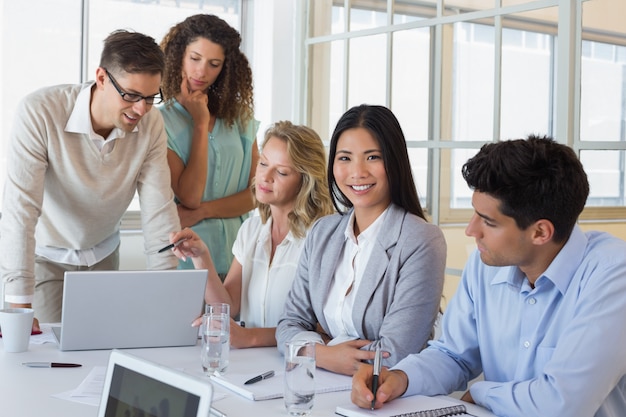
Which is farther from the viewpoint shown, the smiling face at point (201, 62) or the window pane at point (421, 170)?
the window pane at point (421, 170)

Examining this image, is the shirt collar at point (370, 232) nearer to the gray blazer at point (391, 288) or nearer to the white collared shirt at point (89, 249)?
the gray blazer at point (391, 288)

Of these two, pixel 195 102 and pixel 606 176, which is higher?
pixel 195 102

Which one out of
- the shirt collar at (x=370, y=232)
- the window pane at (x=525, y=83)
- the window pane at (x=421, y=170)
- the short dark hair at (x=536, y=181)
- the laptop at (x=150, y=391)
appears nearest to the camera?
the laptop at (x=150, y=391)

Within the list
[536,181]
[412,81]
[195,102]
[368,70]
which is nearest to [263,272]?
[195,102]

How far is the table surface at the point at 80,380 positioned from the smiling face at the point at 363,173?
47cm

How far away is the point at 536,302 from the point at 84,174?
5.06ft

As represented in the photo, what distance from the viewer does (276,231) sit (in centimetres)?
258

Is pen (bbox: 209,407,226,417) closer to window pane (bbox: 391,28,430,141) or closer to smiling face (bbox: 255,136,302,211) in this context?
smiling face (bbox: 255,136,302,211)

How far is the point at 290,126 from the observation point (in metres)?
2.62

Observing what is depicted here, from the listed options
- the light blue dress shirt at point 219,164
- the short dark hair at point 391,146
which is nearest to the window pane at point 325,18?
the light blue dress shirt at point 219,164

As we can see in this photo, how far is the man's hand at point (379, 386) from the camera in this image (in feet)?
5.21

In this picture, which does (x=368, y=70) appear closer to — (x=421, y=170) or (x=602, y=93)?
(x=421, y=170)

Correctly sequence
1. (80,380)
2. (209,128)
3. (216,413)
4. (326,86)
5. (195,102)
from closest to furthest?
(216,413)
(80,380)
(195,102)
(209,128)
(326,86)

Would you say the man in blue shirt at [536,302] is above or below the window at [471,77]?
below
